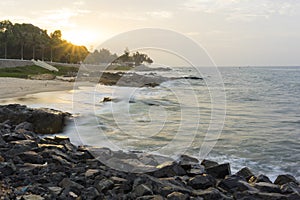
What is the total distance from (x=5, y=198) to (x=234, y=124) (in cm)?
1312

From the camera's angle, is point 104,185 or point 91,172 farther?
point 91,172

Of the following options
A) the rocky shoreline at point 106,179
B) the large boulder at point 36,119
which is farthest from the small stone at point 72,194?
the large boulder at point 36,119

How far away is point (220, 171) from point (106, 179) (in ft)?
8.92

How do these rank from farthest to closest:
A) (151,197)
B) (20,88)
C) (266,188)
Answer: (20,88), (266,188), (151,197)

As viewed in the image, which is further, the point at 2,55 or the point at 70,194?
the point at 2,55

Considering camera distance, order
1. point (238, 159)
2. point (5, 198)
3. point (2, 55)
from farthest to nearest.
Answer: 1. point (2, 55)
2. point (238, 159)
3. point (5, 198)

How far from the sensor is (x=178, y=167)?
22.4ft

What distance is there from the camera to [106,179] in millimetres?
5598

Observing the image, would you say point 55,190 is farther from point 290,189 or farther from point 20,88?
point 20,88

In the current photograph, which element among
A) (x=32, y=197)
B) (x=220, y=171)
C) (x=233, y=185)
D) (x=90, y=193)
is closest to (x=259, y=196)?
(x=233, y=185)

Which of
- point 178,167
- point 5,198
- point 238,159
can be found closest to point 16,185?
point 5,198

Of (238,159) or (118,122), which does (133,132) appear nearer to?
(118,122)

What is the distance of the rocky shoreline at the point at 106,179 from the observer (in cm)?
505

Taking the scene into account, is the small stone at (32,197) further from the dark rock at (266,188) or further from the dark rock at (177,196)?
the dark rock at (266,188)
